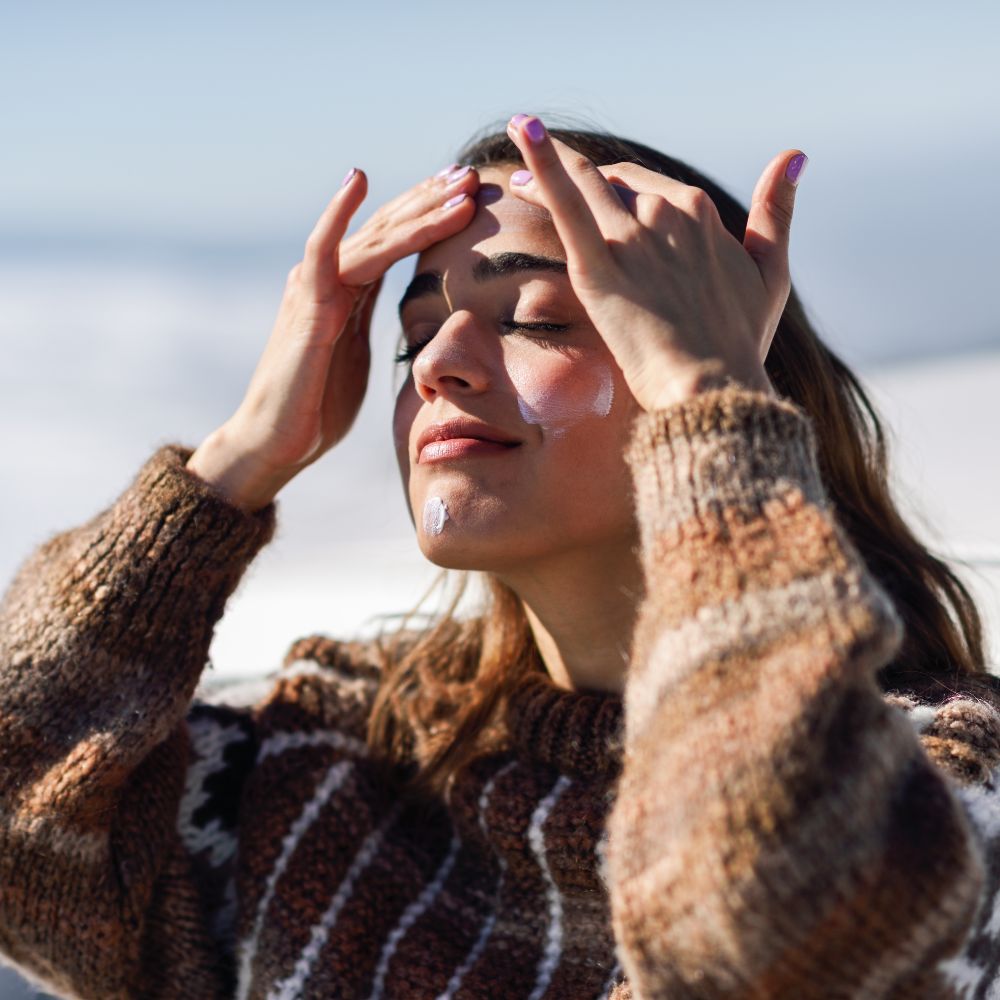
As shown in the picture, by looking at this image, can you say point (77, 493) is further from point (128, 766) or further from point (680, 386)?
point (680, 386)

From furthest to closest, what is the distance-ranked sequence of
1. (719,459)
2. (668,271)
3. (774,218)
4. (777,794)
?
(774,218) → (668,271) → (719,459) → (777,794)

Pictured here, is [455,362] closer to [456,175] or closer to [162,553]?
[456,175]

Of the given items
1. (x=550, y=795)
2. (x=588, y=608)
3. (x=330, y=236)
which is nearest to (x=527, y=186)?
(x=330, y=236)

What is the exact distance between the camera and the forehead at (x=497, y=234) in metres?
1.66

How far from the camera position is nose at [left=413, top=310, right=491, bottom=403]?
5.22 ft

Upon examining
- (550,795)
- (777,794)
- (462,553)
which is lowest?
(550,795)

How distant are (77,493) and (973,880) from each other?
5.27 metres

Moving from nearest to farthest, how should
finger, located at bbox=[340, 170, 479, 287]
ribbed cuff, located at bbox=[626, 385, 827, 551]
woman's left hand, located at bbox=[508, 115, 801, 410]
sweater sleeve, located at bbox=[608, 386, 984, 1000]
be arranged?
sweater sleeve, located at bbox=[608, 386, 984, 1000] → ribbed cuff, located at bbox=[626, 385, 827, 551] → woman's left hand, located at bbox=[508, 115, 801, 410] → finger, located at bbox=[340, 170, 479, 287]

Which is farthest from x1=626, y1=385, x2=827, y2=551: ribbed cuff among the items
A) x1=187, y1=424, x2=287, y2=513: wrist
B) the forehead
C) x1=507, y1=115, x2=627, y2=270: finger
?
x1=187, y1=424, x2=287, y2=513: wrist

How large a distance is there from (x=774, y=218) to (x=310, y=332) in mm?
670

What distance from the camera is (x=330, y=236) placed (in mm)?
1816

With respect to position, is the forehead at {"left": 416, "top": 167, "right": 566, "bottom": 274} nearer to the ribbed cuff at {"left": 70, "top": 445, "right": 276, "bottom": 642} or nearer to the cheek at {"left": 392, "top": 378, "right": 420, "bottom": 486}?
the cheek at {"left": 392, "top": 378, "right": 420, "bottom": 486}

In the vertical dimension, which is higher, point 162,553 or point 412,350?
point 412,350

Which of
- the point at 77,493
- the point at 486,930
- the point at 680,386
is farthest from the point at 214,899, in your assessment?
the point at 77,493
